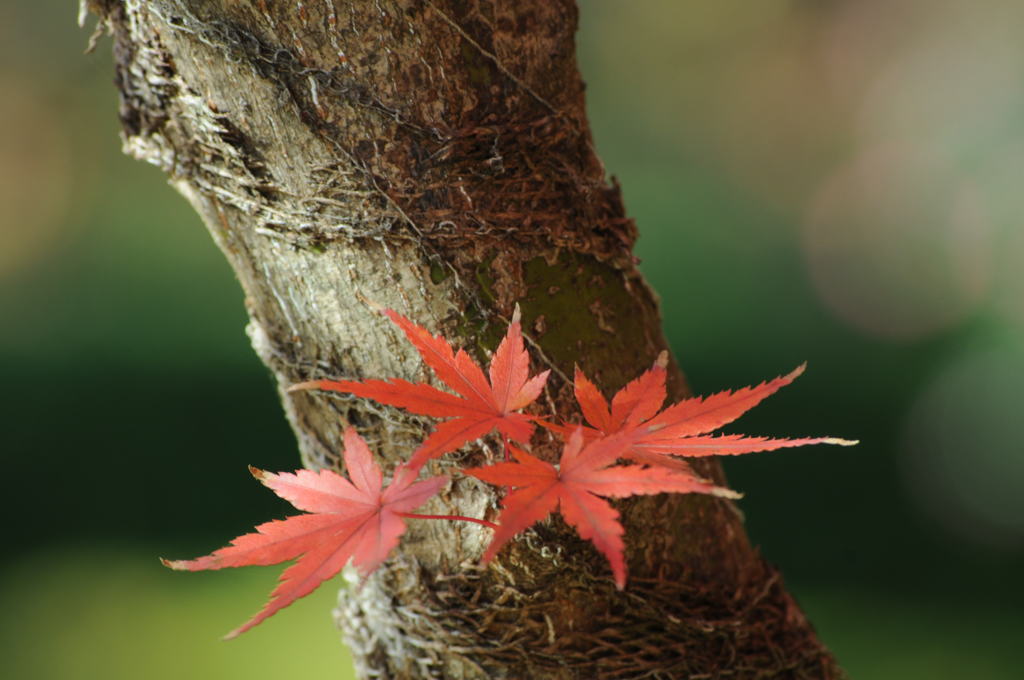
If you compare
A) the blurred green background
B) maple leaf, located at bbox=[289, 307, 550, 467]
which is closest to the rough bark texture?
maple leaf, located at bbox=[289, 307, 550, 467]

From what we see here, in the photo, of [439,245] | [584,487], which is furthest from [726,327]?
[584,487]

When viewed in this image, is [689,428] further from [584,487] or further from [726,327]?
[726,327]

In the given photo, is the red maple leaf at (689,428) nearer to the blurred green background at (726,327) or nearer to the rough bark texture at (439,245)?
the rough bark texture at (439,245)

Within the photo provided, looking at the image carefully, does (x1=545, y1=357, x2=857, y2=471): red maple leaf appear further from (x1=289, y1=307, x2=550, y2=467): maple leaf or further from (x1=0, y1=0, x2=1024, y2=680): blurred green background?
(x1=0, y1=0, x2=1024, y2=680): blurred green background

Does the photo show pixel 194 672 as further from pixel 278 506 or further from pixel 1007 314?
pixel 1007 314

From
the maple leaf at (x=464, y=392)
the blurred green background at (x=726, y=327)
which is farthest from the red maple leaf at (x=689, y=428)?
the blurred green background at (x=726, y=327)
